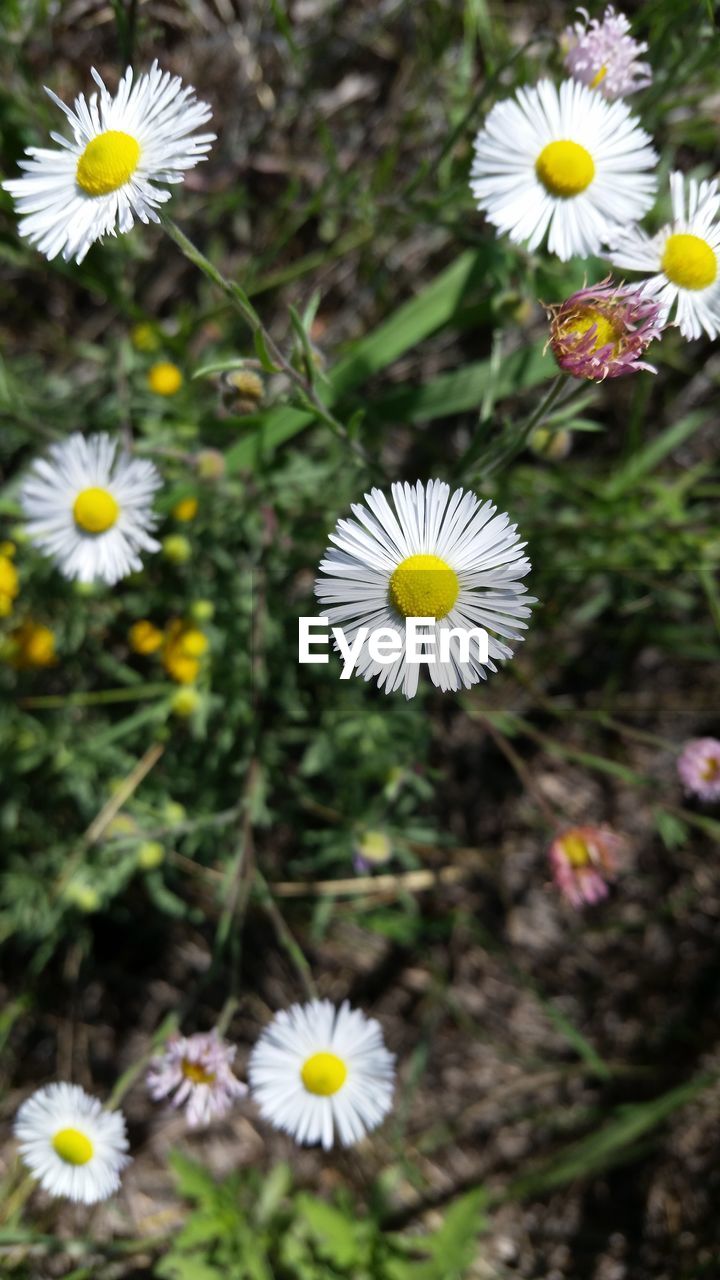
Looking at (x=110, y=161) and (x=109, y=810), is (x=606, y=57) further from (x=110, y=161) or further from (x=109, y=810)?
(x=109, y=810)

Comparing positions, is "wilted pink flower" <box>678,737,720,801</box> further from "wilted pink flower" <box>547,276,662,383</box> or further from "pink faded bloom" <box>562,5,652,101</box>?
"pink faded bloom" <box>562,5,652,101</box>

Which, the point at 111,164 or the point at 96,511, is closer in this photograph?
the point at 111,164

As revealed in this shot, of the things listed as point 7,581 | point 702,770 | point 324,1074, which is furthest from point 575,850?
point 7,581

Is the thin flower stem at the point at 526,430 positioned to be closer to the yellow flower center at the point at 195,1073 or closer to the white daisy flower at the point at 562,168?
the white daisy flower at the point at 562,168

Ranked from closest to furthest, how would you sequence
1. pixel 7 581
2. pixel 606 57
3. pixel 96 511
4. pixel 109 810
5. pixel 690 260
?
pixel 690 260
pixel 606 57
pixel 96 511
pixel 7 581
pixel 109 810

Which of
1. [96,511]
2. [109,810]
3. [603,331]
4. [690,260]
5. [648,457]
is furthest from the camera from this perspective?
[648,457]

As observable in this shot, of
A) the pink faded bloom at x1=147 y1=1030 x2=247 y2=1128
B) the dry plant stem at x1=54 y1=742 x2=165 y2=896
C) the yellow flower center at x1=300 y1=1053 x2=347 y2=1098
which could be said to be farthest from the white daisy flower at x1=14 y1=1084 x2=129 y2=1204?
the dry plant stem at x1=54 y1=742 x2=165 y2=896

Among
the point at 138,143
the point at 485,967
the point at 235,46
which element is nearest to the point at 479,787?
the point at 485,967
